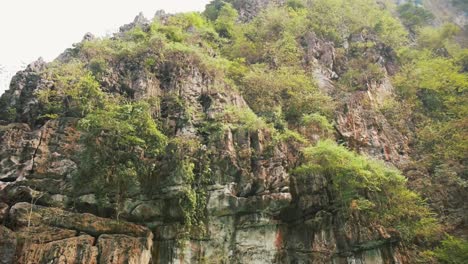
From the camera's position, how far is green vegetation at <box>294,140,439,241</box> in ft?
48.4

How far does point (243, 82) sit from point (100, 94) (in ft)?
24.9

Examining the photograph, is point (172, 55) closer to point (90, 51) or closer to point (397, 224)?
point (90, 51)

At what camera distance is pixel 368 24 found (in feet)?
98.2

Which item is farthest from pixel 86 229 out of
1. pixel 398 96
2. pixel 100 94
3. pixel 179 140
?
pixel 398 96

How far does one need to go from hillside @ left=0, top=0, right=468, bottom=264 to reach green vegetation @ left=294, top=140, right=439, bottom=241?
0.05 meters

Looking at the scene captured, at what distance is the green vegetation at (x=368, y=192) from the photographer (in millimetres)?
14766

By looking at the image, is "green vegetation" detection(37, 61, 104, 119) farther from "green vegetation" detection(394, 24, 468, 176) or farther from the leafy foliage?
"green vegetation" detection(394, 24, 468, 176)

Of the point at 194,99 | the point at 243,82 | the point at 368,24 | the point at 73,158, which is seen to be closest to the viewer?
the point at 73,158

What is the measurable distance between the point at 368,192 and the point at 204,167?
256 inches

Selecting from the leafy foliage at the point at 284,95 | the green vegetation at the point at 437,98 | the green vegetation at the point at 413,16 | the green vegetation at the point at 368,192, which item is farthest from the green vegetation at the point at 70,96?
the green vegetation at the point at 413,16

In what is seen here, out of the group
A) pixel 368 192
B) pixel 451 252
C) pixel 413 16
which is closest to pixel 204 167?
pixel 368 192

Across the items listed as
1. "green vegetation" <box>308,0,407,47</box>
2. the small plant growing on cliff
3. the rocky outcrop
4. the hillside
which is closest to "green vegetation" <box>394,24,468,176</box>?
the hillside

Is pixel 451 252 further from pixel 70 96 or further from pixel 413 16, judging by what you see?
pixel 413 16

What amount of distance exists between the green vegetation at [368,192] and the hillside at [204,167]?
0.05 m
